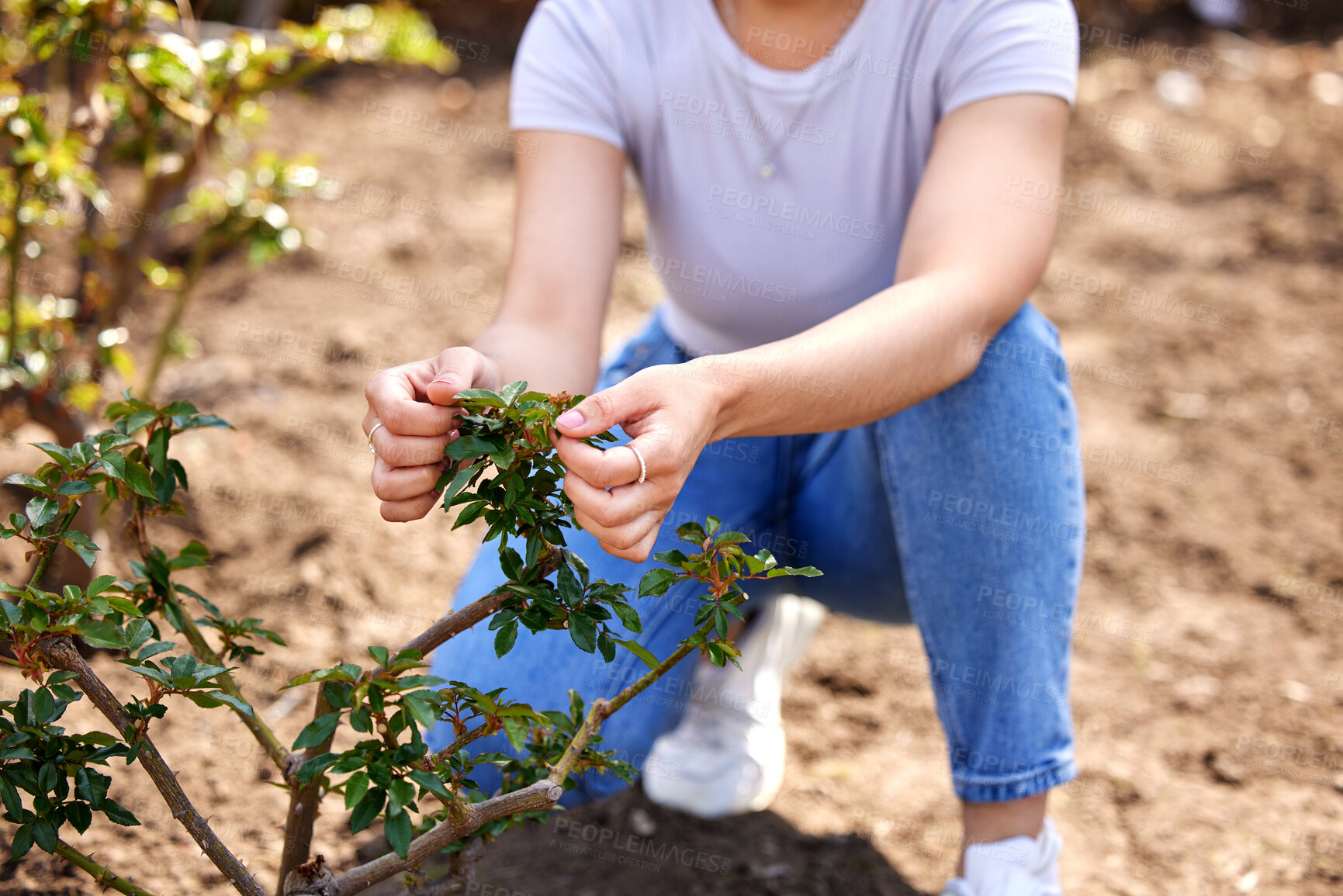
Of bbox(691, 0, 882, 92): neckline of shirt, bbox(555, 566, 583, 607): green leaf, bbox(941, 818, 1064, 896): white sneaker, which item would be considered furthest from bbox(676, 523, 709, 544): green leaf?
bbox(691, 0, 882, 92): neckline of shirt

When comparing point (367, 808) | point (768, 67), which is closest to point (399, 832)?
point (367, 808)

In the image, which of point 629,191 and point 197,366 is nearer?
point 197,366

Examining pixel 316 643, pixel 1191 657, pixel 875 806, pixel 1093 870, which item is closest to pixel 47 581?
pixel 316 643

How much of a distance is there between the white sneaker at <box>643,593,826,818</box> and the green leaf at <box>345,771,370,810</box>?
99 centimetres

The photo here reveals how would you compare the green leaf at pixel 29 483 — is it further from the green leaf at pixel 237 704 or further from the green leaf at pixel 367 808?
the green leaf at pixel 367 808

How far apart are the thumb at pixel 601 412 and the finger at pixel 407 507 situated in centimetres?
22

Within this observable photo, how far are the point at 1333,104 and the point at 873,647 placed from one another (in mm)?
3401

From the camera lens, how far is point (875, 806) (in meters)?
1.96

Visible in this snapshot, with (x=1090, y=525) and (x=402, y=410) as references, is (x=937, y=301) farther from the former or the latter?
(x=1090, y=525)

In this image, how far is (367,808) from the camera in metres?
0.92

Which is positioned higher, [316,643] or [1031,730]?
[1031,730]

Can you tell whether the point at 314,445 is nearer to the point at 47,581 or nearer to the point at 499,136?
the point at 47,581

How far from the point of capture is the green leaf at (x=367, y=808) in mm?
913

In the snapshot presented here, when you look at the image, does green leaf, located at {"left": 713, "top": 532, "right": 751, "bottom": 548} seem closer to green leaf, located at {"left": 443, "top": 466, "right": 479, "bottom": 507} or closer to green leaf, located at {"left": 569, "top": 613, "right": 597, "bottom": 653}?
green leaf, located at {"left": 569, "top": 613, "right": 597, "bottom": 653}
